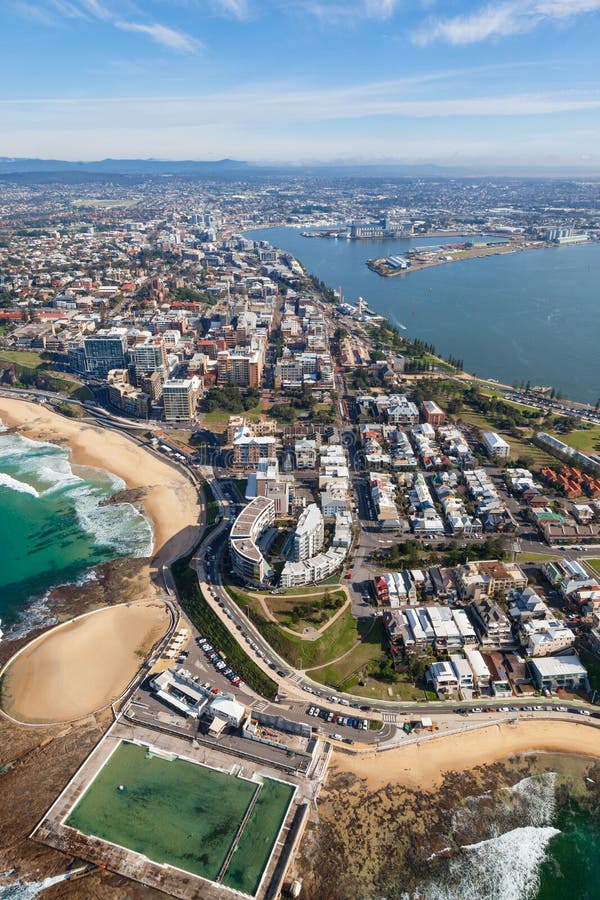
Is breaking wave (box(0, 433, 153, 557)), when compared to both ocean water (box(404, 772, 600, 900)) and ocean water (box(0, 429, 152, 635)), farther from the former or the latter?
ocean water (box(404, 772, 600, 900))

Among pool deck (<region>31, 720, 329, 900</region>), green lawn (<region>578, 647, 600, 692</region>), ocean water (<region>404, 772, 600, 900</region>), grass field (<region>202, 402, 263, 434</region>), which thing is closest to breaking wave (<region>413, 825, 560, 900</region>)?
ocean water (<region>404, 772, 600, 900</region>)

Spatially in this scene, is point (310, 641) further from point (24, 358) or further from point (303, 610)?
point (24, 358)

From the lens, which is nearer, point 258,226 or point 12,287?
point 12,287

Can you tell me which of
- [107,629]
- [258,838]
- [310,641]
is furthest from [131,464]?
[258,838]

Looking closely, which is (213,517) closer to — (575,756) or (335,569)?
(335,569)

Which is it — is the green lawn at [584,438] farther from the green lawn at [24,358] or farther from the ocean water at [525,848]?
the green lawn at [24,358]

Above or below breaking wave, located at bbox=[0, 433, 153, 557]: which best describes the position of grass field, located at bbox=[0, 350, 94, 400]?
above

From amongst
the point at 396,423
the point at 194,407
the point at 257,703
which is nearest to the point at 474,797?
the point at 257,703
